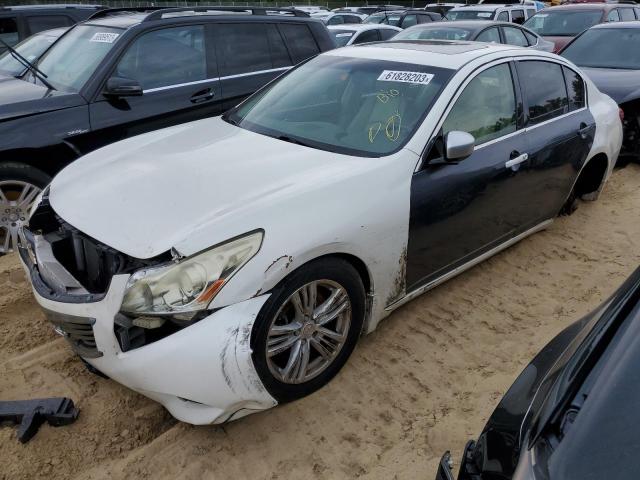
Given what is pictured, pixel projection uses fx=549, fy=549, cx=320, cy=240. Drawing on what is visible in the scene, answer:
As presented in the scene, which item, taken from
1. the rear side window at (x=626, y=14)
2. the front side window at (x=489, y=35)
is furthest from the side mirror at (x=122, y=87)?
the rear side window at (x=626, y=14)

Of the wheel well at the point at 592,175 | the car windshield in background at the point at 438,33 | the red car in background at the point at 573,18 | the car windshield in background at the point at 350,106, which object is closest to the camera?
the car windshield in background at the point at 350,106

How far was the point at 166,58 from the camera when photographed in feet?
16.3

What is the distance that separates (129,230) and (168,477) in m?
1.10

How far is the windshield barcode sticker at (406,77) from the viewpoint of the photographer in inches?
133

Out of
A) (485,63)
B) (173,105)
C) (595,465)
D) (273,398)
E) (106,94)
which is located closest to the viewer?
(595,465)

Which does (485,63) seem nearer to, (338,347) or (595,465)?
(338,347)

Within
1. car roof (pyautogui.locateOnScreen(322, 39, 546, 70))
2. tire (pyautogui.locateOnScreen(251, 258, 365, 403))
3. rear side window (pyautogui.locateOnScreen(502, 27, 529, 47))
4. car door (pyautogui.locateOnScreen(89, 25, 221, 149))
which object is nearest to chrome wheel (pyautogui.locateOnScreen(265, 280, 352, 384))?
tire (pyautogui.locateOnScreen(251, 258, 365, 403))

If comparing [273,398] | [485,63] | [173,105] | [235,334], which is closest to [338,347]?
[273,398]

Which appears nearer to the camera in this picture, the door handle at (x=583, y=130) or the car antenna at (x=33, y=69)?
the door handle at (x=583, y=130)

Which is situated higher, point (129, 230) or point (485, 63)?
point (485, 63)

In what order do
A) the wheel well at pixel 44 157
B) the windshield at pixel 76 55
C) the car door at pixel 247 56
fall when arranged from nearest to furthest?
the wheel well at pixel 44 157 → the windshield at pixel 76 55 → the car door at pixel 247 56

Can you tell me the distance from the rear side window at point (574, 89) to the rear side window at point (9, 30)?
7217 mm

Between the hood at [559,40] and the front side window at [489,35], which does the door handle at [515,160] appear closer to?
the front side window at [489,35]

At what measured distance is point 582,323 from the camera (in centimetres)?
191
